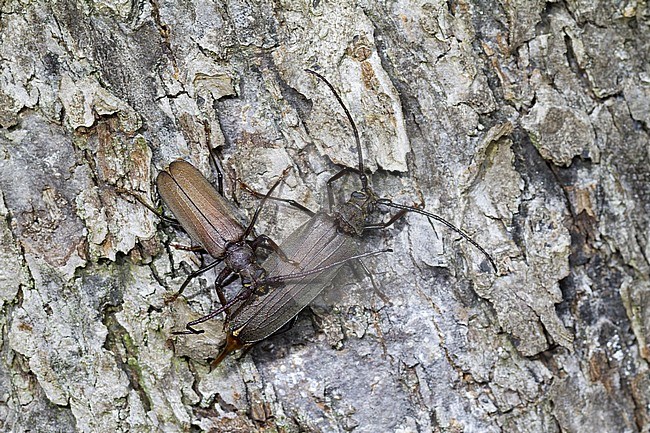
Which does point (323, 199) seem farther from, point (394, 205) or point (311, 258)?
point (311, 258)

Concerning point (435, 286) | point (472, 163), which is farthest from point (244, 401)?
point (472, 163)

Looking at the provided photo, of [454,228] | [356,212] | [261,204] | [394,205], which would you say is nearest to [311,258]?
[356,212]

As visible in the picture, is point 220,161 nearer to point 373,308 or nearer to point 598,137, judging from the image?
point 373,308

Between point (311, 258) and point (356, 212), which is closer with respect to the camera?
point (356, 212)

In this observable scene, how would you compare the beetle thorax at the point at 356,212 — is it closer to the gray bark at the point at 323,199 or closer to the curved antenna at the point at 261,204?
the gray bark at the point at 323,199

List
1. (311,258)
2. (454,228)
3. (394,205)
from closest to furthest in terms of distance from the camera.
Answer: (454,228) → (394,205) → (311,258)

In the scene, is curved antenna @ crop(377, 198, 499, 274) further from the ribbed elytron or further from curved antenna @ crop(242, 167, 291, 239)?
curved antenna @ crop(242, 167, 291, 239)

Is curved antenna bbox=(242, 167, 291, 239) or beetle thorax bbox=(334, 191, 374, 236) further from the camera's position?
beetle thorax bbox=(334, 191, 374, 236)

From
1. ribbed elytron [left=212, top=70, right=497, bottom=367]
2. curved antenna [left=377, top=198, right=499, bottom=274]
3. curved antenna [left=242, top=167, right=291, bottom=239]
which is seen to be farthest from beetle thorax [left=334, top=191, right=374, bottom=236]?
curved antenna [left=242, top=167, right=291, bottom=239]
